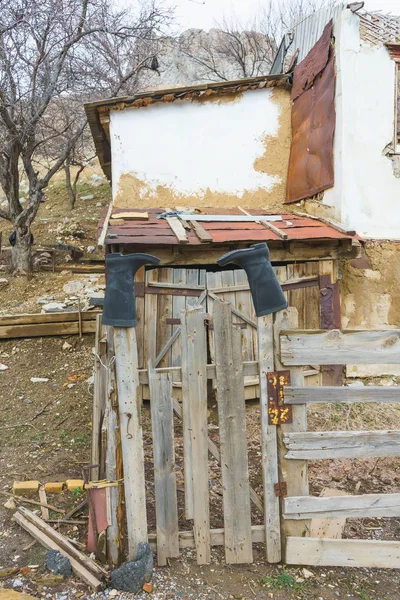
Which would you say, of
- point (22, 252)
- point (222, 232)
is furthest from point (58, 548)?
point (22, 252)

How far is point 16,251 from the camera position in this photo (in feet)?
45.7

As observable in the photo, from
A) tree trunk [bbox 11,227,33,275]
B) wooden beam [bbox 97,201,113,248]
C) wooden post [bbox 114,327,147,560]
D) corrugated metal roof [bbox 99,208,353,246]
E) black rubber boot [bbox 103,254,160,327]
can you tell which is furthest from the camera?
tree trunk [bbox 11,227,33,275]

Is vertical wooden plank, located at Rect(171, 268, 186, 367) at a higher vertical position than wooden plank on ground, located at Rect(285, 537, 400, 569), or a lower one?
higher

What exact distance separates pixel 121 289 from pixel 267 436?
4.61 feet

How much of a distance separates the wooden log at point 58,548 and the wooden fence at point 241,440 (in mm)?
218

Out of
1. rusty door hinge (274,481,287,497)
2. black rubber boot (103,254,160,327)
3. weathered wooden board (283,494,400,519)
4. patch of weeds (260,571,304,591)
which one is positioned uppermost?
black rubber boot (103,254,160,327)

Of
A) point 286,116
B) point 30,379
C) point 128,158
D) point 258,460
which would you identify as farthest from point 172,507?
point 286,116

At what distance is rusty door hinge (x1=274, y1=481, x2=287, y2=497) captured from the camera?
10.1ft

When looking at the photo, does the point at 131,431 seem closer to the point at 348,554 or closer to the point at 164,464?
the point at 164,464

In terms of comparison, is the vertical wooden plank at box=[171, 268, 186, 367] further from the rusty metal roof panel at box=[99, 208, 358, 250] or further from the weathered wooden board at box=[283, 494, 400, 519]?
the weathered wooden board at box=[283, 494, 400, 519]

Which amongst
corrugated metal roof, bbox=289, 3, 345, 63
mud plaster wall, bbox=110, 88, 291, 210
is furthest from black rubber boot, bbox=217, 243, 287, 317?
corrugated metal roof, bbox=289, 3, 345, 63

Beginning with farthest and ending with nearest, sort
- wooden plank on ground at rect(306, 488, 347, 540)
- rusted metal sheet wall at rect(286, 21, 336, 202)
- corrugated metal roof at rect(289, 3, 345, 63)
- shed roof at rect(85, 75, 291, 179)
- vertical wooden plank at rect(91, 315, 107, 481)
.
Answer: shed roof at rect(85, 75, 291, 179), corrugated metal roof at rect(289, 3, 345, 63), rusted metal sheet wall at rect(286, 21, 336, 202), vertical wooden plank at rect(91, 315, 107, 481), wooden plank on ground at rect(306, 488, 347, 540)

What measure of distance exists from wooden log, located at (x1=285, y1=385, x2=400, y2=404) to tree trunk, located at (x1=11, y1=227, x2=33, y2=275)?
1243 centimetres

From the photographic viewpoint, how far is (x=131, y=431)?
3.03 metres
